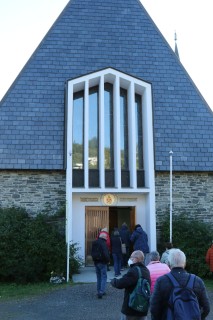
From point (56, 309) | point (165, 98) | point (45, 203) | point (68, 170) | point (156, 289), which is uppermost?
point (165, 98)

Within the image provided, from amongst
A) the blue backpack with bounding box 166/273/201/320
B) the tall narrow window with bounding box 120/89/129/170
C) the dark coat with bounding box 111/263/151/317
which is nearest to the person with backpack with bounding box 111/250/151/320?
the dark coat with bounding box 111/263/151/317

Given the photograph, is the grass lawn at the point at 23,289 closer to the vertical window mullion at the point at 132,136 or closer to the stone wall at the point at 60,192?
the stone wall at the point at 60,192

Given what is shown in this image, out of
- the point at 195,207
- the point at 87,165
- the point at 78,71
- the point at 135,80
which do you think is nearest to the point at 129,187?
the point at 87,165

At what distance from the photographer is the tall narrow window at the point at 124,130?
15.2 meters

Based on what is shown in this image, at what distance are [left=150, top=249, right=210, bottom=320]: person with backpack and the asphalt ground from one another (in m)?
4.46

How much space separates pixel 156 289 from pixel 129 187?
35.5 ft

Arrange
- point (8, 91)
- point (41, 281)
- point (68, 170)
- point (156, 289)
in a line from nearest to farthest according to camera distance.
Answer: point (156, 289) < point (41, 281) < point (68, 170) < point (8, 91)

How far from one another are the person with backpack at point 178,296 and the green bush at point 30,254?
8453mm

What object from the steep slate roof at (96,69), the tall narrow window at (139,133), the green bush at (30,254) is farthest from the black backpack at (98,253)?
the tall narrow window at (139,133)

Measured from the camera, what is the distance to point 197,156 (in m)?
15.6

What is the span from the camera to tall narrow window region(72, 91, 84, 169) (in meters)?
14.9

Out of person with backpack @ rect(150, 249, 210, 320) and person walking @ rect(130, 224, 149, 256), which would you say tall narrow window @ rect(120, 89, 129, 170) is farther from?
person with backpack @ rect(150, 249, 210, 320)

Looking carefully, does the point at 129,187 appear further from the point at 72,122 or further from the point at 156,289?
the point at 156,289

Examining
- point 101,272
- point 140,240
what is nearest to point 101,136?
point 140,240
